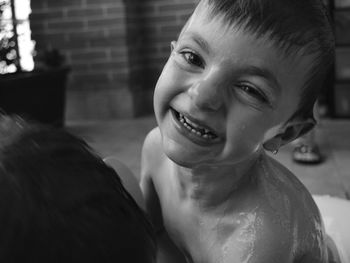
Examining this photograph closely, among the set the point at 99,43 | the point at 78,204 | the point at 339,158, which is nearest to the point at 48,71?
the point at 99,43

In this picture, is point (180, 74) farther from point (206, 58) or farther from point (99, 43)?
point (99, 43)

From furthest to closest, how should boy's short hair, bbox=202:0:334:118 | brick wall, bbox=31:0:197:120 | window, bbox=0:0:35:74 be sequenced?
brick wall, bbox=31:0:197:120, window, bbox=0:0:35:74, boy's short hair, bbox=202:0:334:118

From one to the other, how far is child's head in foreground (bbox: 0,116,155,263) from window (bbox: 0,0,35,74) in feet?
5.76

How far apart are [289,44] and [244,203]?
0.70 feet

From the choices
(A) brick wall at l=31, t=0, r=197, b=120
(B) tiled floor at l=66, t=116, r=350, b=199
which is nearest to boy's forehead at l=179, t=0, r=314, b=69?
(B) tiled floor at l=66, t=116, r=350, b=199

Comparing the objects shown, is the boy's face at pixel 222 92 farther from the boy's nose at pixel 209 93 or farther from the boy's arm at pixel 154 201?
the boy's arm at pixel 154 201

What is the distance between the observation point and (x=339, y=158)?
1.46 metres

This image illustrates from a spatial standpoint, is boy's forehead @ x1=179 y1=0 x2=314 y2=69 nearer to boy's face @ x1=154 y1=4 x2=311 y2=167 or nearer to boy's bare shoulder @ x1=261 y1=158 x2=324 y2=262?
boy's face @ x1=154 y1=4 x2=311 y2=167

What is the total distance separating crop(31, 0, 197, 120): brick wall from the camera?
86.8 inches

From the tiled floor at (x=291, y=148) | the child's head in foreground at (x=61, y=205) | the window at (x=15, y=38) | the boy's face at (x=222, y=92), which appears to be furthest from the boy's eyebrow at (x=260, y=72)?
the window at (x=15, y=38)

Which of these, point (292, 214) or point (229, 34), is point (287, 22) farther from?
point (292, 214)

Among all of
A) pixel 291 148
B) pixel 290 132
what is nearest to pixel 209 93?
pixel 290 132

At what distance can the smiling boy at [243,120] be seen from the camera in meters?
0.47

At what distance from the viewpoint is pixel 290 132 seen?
0.55m
